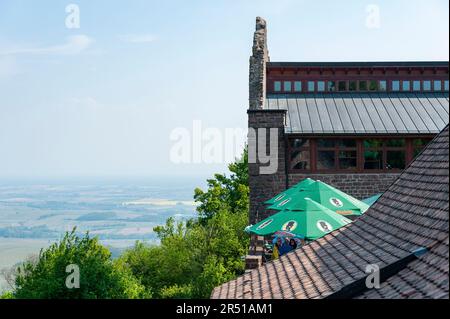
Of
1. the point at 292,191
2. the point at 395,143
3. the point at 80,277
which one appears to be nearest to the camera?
the point at 80,277

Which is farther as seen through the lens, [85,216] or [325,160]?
[85,216]

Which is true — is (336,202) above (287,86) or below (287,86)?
below

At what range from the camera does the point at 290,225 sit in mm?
15875

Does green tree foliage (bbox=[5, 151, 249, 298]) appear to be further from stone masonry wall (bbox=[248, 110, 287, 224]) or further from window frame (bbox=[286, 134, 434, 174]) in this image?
window frame (bbox=[286, 134, 434, 174])

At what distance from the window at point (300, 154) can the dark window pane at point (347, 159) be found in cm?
147

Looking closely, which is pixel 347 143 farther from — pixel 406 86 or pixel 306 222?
pixel 306 222

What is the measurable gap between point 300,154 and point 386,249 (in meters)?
19.4

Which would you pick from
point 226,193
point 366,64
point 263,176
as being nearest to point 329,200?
point 263,176

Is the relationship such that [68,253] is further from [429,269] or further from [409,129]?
[409,129]

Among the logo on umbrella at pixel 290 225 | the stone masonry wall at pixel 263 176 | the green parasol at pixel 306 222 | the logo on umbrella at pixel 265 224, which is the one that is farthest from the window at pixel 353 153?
the logo on umbrella at pixel 290 225

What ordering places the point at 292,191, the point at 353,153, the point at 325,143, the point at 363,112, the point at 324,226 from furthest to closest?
1. the point at 363,112
2. the point at 353,153
3. the point at 325,143
4. the point at 292,191
5. the point at 324,226

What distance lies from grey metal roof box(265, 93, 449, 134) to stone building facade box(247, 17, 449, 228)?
0.15 feet
